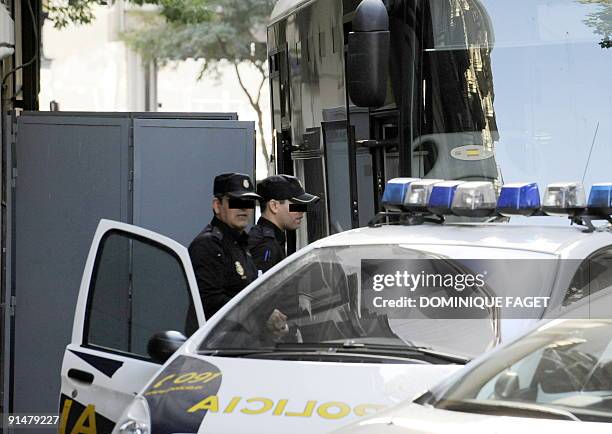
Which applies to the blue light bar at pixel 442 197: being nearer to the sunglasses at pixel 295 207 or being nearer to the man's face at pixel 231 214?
the man's face at pixel 231 214

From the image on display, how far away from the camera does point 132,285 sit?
292 inches

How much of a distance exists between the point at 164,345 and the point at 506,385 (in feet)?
6.54

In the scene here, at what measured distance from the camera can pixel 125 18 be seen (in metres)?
45.6

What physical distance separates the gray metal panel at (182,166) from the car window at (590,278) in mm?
4459

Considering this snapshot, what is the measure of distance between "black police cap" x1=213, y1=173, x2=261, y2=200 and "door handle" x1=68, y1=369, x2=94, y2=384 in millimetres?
1712

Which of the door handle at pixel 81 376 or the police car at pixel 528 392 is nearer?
the police car at pixel 528 392

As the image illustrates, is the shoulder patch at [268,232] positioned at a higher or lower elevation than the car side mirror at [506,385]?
higher

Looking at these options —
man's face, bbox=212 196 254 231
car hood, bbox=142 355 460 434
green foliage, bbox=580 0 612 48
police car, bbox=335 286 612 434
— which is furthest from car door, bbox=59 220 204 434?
green foliage, bbox=580 0 612 48

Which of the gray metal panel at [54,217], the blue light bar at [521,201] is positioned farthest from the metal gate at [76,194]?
the blue light bar at [521,201]

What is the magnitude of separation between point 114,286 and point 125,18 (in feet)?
129

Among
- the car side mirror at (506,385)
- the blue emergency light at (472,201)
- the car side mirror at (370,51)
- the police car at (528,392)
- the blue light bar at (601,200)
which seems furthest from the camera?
the car side mirror at (370,51)

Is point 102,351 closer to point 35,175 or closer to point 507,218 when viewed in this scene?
point 507,218

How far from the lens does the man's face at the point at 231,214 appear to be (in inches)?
312

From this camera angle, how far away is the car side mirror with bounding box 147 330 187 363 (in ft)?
19.8
